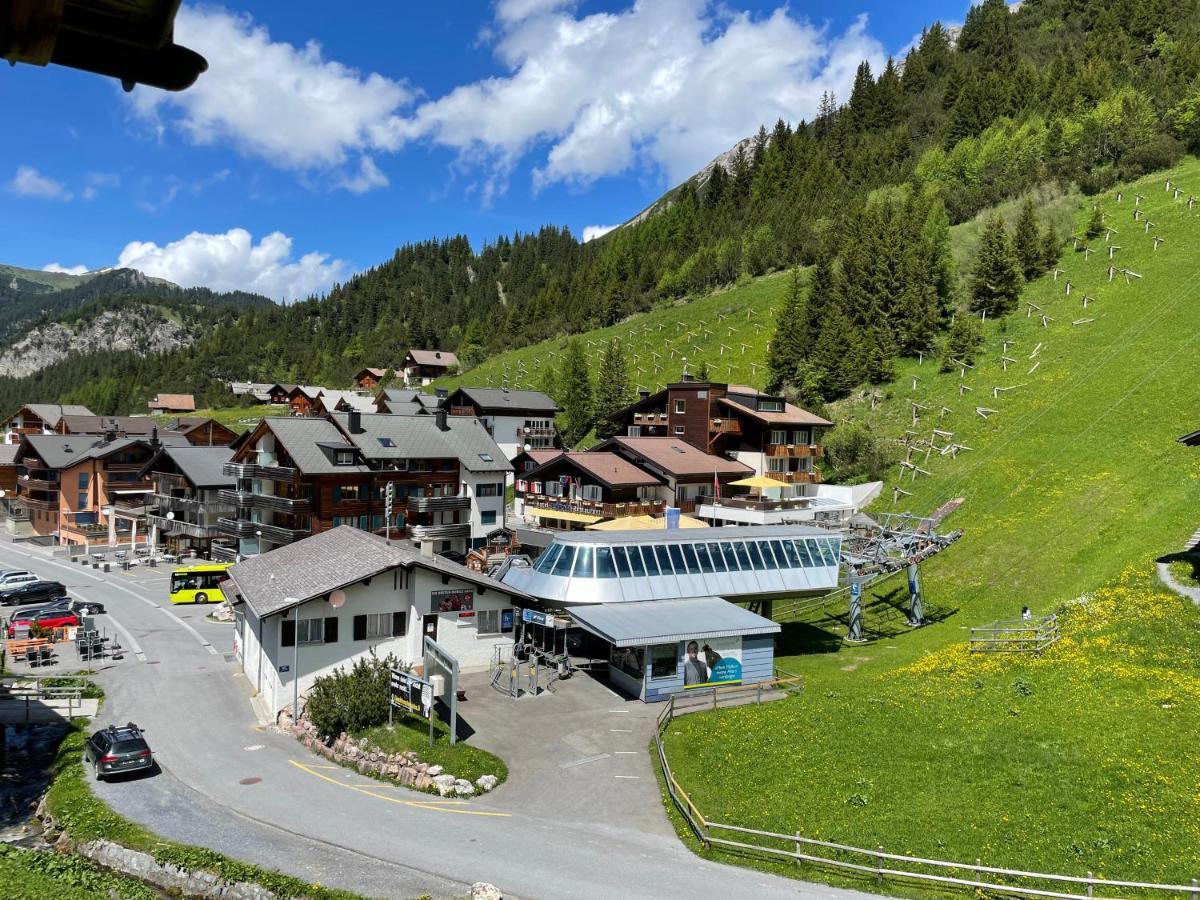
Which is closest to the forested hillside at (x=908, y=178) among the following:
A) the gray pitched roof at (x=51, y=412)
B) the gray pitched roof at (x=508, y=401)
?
the gray pitched roof at (x=508, y=401)

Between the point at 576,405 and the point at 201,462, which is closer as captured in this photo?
the point at 201,462

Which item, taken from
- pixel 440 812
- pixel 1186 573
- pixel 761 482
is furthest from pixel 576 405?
pixel 440 812

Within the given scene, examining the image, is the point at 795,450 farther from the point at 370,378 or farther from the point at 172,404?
the point at 172,404

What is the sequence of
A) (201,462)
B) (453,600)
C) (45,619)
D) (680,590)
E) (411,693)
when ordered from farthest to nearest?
(201,462) → (45,619) → (680,590) → (453,600) → (411,693)

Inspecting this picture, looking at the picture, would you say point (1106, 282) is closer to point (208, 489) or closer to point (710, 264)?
point (710, 264)

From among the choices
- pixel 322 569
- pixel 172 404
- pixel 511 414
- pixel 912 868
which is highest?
pixel 172 404

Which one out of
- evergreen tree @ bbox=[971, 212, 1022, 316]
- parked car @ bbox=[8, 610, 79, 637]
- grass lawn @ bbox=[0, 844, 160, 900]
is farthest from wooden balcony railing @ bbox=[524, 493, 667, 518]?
evergreen tree @ bbox=[971, 212, 1022, 316]

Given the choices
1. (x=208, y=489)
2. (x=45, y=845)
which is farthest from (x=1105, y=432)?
(x=208, y=489)
